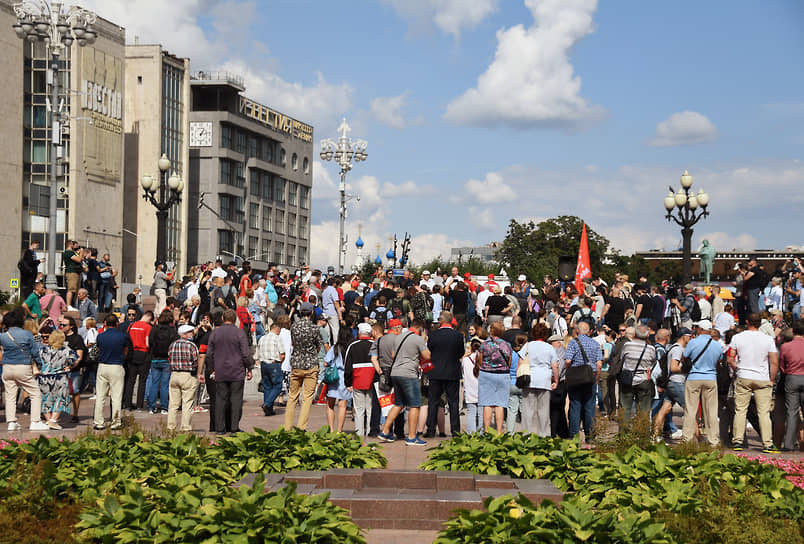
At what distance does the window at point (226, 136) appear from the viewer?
9656cm

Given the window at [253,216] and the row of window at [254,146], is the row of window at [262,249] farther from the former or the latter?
the row of window at [254,146]

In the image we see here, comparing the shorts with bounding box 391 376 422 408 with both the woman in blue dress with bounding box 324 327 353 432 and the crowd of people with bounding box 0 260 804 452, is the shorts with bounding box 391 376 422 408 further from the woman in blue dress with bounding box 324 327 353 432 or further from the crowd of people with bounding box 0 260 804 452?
the woman in blue dress with bounding box 324 327 353 432

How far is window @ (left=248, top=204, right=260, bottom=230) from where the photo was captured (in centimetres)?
10269

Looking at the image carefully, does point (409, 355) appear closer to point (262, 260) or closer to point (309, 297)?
point (309, 297)

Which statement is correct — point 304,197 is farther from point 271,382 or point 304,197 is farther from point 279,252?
point 271,382

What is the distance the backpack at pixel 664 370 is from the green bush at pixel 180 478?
5795mm

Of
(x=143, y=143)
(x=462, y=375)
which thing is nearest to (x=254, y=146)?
(x=143, y=143)

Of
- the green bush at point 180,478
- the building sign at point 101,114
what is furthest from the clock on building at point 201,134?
the green bush at point 180,478

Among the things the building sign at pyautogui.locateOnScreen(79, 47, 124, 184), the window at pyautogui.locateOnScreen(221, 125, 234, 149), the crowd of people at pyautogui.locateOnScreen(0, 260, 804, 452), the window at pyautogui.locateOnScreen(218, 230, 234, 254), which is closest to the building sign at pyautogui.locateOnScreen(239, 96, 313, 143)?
the window at pyautogui.locateOnScreen(221, 125, 234, 149)

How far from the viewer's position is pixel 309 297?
20969 millimetres

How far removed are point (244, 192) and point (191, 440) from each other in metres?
92.7

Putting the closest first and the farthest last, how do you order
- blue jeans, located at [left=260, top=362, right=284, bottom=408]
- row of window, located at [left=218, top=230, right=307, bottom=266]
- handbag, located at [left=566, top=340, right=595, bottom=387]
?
handbag, located at [left=566, top=340, right=595, bottom=387] < blue jeans, located at [left=260, top=362, right=284, bottom=408] < row of window, located at [left=218, top=230, right=307, bottom=266]

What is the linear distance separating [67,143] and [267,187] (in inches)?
1383

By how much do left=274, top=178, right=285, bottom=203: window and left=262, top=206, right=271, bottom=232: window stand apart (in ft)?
8.49
